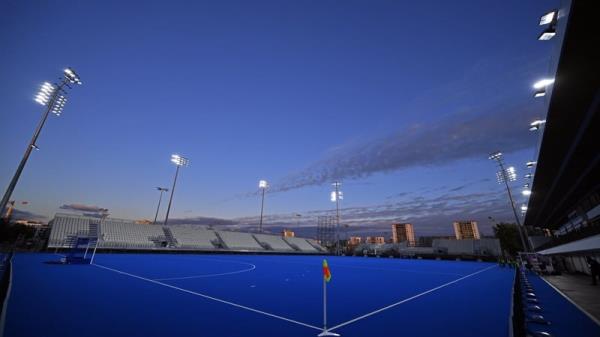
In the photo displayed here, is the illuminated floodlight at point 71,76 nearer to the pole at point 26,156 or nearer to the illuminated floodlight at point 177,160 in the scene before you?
the pole at point 26,156

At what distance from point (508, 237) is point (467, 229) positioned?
90.0m

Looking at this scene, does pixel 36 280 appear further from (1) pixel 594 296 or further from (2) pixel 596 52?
(1) pixel 594 296

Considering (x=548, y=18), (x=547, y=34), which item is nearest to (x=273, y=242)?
(x=547, y=34)

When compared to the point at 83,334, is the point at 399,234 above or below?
above

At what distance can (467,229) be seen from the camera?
134 metres

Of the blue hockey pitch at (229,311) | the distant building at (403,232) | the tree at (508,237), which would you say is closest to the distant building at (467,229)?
the distant building at (403,232)

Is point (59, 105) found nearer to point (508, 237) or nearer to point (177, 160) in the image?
point (177, 160)

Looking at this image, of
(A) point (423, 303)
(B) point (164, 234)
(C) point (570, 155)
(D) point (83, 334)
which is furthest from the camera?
(B) point (164, 234)

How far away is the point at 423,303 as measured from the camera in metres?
8.37

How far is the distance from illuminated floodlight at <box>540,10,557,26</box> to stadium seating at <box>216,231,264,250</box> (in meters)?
46.4

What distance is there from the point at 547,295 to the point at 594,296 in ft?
5.61

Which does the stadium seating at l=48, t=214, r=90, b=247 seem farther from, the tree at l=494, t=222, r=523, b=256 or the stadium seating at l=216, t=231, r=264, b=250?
the tree at l=494, t=222, r=523, b=256

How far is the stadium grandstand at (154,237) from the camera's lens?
2941 centimetres

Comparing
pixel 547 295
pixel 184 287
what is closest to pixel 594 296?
pixel 547 295
